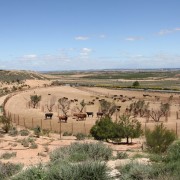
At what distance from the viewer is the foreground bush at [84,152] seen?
53.1ft

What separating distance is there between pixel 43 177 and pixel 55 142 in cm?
1725

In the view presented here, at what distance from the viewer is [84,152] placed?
16.7 m

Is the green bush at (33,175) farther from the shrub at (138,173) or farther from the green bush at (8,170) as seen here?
the shrub at (138,173)

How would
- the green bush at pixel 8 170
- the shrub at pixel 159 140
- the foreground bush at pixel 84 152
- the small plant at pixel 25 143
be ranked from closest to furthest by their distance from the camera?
1. the green bush at pixel 8 170
2. the foreground bush at pixel 84 152
3. the shrub at pixel 159 140
4. the small plant at pixel 25 143

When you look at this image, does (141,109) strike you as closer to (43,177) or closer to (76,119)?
(76,119)

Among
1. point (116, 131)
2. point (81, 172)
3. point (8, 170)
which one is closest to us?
point (81, 172)

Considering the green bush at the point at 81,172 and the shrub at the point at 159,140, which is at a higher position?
the green bush at the point at 81,172

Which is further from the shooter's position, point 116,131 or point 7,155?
point 116,131

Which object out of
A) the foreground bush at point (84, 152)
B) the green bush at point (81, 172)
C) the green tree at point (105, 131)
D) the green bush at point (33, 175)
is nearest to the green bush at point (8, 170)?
the foreground bush at point (84, 152)

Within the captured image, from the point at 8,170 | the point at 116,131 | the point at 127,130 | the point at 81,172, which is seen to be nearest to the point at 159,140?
the point at 127,130

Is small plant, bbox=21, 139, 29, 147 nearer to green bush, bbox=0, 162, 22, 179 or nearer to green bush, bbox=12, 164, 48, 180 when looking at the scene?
green bush, bbox=0, 162, 22, 179

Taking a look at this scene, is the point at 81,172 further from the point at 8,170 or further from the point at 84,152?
the point at 84,152

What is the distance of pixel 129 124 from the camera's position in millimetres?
31516

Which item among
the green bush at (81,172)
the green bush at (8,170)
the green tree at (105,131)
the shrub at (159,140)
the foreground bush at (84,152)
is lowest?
the green tree at (105,131)
